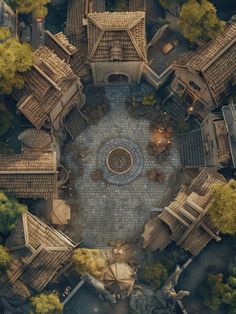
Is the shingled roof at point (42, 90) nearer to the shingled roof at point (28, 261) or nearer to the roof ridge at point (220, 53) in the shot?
the shingled roof at point (28, 261)

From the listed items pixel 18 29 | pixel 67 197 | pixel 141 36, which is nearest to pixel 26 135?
pixel 67 197

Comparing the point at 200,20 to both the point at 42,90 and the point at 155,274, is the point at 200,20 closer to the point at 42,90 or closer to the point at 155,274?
the point at 42,90

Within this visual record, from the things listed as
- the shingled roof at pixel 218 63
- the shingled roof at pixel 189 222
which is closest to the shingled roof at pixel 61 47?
the shingled roof at pixel 218 63

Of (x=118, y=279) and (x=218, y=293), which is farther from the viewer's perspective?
(x=218, y=293)

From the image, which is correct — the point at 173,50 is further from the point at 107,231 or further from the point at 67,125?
the point at 107,231

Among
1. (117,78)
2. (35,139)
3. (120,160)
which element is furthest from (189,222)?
(117,78)
